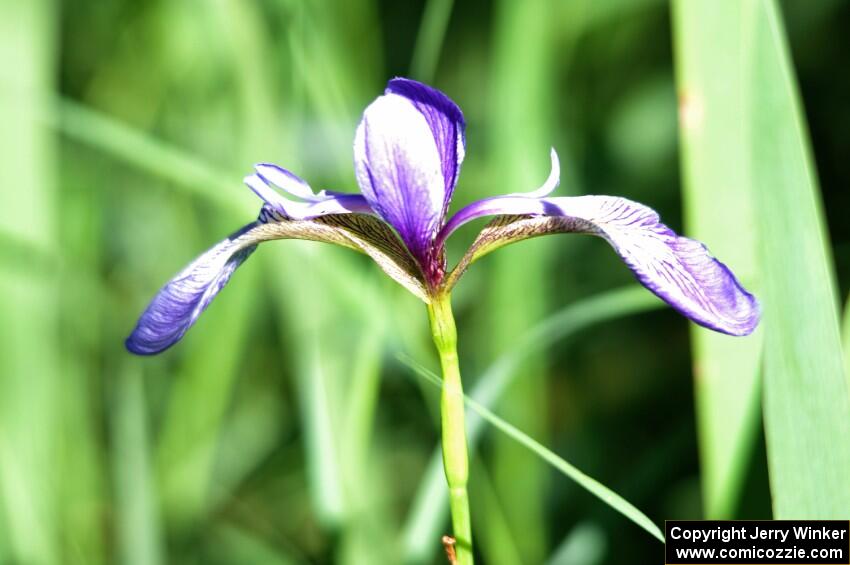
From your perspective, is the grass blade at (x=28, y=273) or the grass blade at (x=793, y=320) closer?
the grass blade at (x=793, y=320)

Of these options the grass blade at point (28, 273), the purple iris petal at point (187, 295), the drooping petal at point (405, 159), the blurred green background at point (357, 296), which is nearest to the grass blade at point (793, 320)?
the blurred green background at point (357, 296)

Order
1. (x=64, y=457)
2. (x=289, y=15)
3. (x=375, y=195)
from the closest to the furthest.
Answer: (x=375, y=195)
(x=289, y=15)
(x=64, y=457)

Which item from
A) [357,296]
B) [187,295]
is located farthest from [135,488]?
[187,295]

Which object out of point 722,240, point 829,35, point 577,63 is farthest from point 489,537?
point 829,35

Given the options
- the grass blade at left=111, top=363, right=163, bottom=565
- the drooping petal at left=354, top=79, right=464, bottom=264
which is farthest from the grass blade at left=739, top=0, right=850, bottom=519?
the grass blade at left=111, top=363, right=163, bottom=565

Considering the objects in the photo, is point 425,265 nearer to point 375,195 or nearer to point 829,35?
point 375,195

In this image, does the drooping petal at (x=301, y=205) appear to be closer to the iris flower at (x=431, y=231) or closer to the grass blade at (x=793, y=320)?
the iris flower at (x=431, y=231)

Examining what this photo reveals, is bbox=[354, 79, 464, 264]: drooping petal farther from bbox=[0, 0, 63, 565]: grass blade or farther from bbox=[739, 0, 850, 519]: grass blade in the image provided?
bbox=[0, 0, 63, 565]: grass blade

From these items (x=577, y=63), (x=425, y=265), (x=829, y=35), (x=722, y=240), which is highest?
(x=829, y=35)

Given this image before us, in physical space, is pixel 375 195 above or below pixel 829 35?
below
